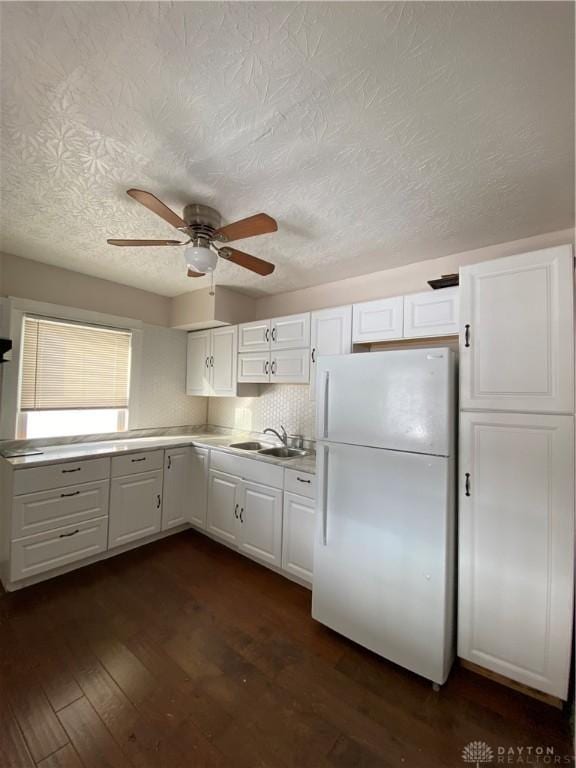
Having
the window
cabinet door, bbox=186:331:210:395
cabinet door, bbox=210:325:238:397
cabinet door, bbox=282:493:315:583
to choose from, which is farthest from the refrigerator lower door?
the window

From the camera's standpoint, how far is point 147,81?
3.59ft

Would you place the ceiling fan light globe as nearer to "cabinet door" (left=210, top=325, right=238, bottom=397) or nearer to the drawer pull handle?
"cabinet door" (left=210, top=325, right=238, bottom=397)

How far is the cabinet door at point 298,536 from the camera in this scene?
91.1 inches

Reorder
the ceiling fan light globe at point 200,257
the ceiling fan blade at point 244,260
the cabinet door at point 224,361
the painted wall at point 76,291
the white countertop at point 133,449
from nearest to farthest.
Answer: the ceiling fan light globe at point 200,257 < the ceiling fan blade at point 244,260 < the white countertop at point 133,449 < the painted wall at point 76,291 < the cabinet door at point 224,361

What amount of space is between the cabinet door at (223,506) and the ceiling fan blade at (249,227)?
200 centimetres

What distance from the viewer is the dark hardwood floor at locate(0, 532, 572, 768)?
1.28 meters

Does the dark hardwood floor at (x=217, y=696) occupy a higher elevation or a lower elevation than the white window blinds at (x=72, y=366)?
lower

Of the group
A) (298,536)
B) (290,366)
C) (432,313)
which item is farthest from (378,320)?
(298,536)

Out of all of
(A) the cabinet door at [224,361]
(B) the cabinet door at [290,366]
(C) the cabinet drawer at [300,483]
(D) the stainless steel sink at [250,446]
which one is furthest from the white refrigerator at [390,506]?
(A) the cabinet door at [224,361]

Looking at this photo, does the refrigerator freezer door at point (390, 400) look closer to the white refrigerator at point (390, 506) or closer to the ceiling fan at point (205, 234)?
the white refrigerator at point (390, 506)

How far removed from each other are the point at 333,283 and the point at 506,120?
6.25 ft

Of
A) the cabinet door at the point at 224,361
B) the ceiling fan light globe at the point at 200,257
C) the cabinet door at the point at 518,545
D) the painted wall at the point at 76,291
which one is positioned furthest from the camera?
the cabinet door at the point at 224,361

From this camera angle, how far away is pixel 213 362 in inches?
141

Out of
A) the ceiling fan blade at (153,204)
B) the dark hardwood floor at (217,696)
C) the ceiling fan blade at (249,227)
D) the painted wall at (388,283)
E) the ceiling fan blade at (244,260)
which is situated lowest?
the dark hardwood floor at (217,696)
